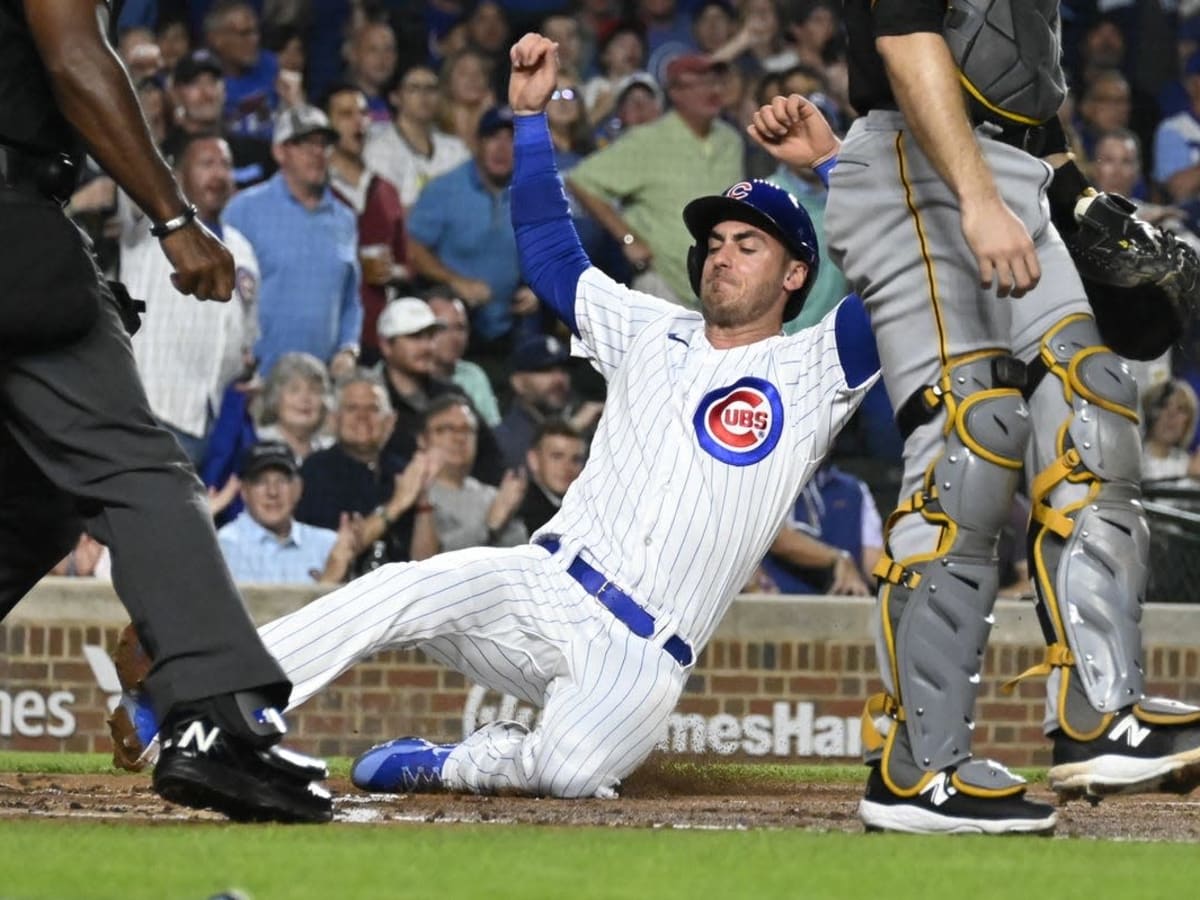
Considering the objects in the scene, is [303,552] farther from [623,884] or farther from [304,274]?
[623,884]

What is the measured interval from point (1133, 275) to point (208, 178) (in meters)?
5.74

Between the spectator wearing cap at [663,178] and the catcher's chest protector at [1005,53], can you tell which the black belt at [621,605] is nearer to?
the catcher's chest protector at [1005,53]

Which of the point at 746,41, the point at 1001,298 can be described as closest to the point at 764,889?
the point at 1001,298

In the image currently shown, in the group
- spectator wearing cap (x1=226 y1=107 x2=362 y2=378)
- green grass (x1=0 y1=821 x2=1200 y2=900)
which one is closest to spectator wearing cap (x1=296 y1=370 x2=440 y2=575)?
spectator wearing cap (x1=226 y1=107 x2=362 y2=378)

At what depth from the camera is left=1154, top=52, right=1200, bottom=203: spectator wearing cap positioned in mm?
10500

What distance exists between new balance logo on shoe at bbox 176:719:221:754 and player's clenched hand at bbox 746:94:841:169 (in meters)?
1.99

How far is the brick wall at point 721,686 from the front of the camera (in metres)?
8.35

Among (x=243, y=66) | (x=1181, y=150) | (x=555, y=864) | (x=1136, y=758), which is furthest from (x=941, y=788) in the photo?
(x=1181, y=150)

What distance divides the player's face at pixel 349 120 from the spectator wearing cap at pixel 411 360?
88 cm

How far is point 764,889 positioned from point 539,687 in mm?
2274

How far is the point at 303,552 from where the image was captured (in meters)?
8.91

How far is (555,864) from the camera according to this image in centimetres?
346

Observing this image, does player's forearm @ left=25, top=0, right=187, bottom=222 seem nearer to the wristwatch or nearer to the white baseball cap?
the wristwatch

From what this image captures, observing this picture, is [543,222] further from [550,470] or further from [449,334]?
[449,334]
